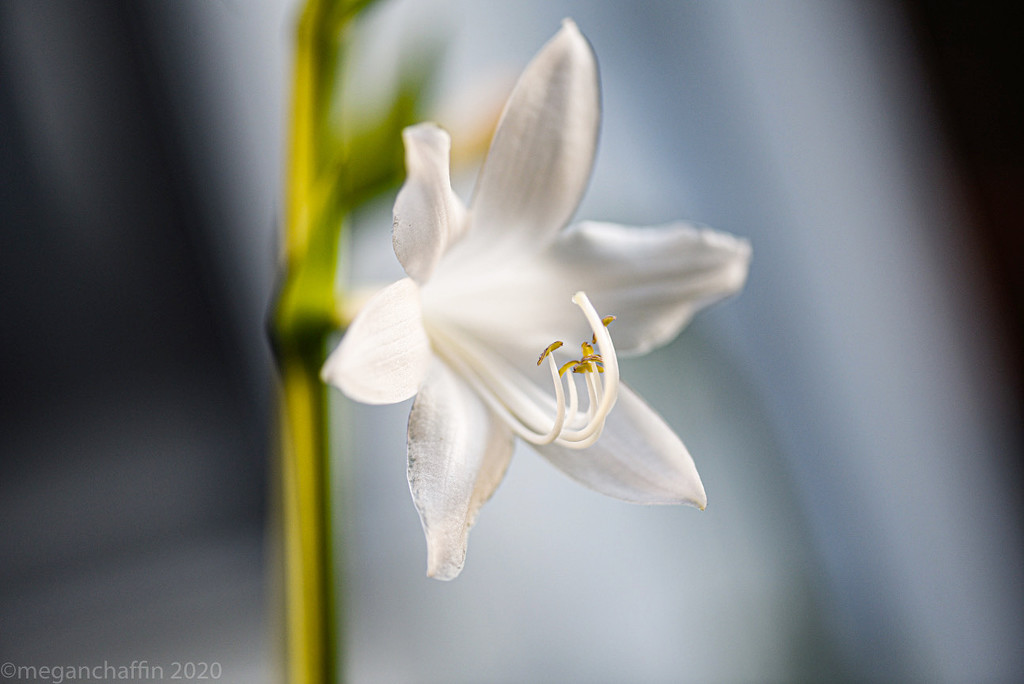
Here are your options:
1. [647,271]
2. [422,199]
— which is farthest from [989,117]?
[422,199]

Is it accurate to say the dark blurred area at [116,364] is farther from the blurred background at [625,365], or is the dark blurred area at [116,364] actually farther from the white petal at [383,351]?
the white petal at [383,351]

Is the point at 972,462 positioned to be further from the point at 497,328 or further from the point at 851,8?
the point at 497,328

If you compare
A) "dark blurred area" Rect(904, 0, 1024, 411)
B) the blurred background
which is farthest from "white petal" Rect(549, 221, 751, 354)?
"dark blurred area" Rect(904, 0, 1024, 411)

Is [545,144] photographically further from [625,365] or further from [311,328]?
[625,365]

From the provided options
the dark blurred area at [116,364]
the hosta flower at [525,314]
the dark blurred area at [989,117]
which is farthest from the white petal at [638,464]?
the dark blurred area at [989,117]

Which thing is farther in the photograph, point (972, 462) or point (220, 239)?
→ point (972, 462)

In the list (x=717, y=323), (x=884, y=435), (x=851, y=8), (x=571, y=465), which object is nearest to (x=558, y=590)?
(x=717, y=323)
